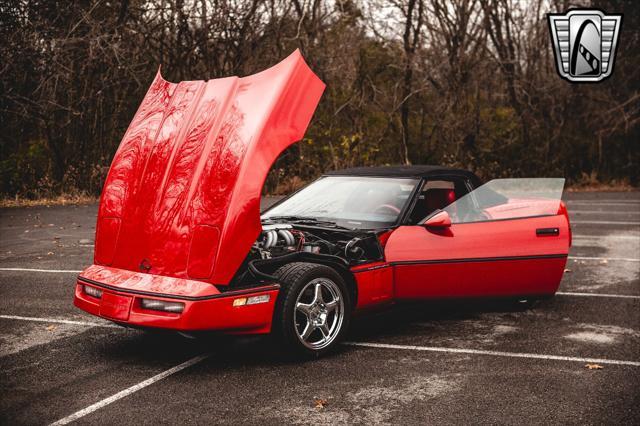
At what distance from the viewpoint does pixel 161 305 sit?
4.65 meters

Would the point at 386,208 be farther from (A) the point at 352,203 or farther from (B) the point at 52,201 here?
(B) the point at 52,201

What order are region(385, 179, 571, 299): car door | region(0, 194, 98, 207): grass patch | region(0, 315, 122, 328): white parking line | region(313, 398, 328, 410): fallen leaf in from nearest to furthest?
region(313, 398, 328, 410): fallen leaf, region(385, 179, 571, 299): car door, region(0, 315, 122, 328): white parking line, region(0, 194, 98, 207): grass patch

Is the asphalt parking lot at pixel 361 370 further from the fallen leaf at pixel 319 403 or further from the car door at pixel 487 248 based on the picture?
the car door at pixel 487 248

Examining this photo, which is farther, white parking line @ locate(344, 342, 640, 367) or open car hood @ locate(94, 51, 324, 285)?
white parking line @ locate(344, 342, 640, 367)

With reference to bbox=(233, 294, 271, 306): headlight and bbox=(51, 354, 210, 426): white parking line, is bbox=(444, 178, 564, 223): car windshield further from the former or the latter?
bbox=(51, 354, 210, 426): white parking line

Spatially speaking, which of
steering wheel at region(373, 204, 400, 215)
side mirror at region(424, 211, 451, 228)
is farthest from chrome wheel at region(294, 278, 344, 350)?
steering wheel at region(373, 204, 400, 215)

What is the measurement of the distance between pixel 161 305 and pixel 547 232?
3.46m

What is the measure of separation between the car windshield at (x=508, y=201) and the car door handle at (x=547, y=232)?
18 cm

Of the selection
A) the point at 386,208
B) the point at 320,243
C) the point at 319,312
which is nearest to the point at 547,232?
the point at 386,208

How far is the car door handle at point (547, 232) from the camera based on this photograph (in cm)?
630

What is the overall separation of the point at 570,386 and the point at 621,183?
21050mm

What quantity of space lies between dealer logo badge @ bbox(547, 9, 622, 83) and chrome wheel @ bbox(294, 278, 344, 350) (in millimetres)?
14267

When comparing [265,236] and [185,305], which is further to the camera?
[265,236]

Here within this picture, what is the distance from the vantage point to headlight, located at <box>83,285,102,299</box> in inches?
197
